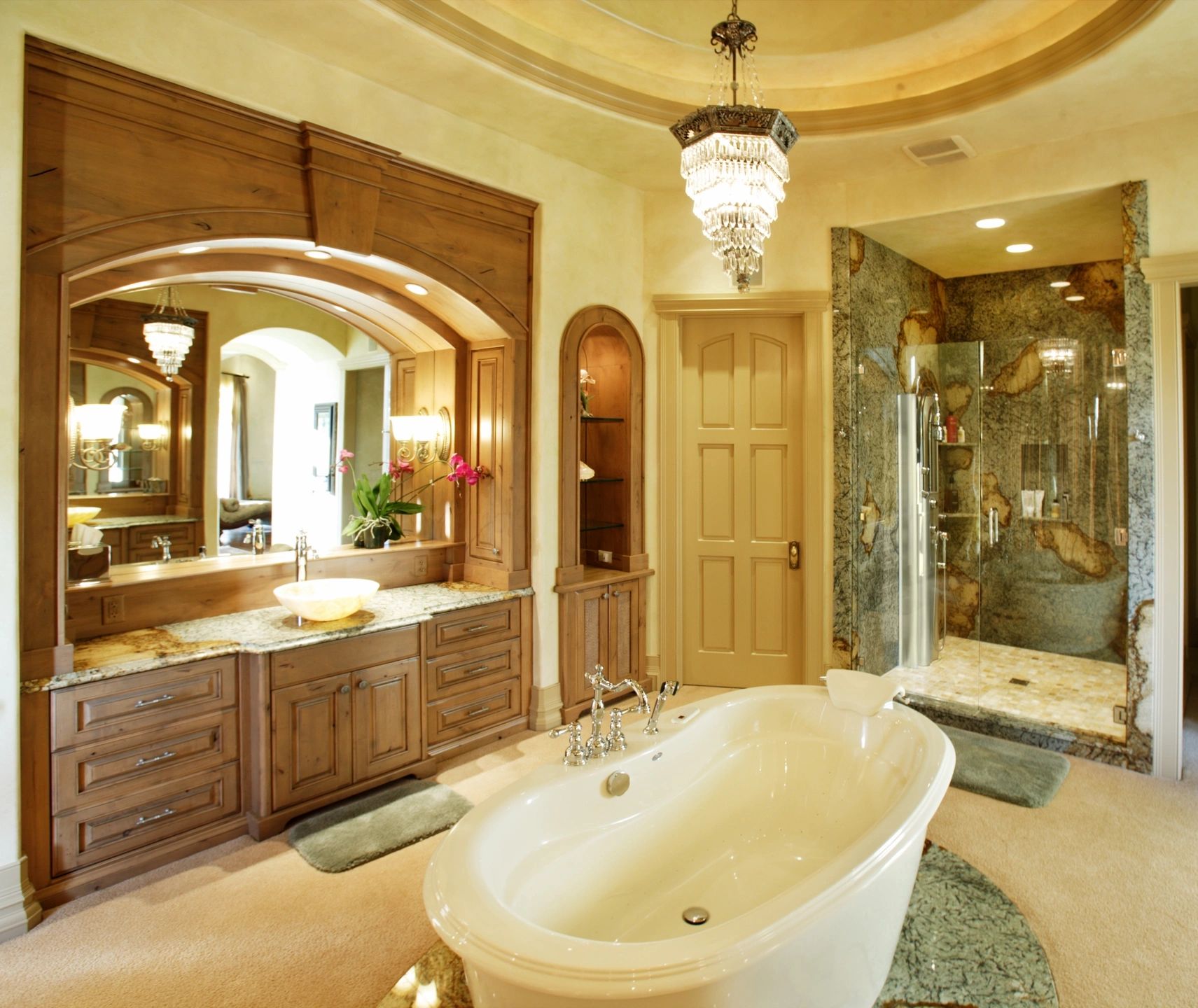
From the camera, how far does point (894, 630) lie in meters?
4.74

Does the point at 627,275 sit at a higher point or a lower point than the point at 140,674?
higher

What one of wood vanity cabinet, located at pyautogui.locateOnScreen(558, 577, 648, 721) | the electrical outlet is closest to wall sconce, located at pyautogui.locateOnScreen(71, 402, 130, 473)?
the electrical outlet

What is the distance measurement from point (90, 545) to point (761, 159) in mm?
2804

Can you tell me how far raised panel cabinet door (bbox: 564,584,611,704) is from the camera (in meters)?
4.12

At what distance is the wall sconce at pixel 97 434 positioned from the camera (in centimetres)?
286

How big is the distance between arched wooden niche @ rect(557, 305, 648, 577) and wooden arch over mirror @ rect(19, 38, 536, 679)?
251 millimetres

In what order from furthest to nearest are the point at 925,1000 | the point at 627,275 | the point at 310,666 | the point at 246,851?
the point at 627,275 → the point at 310,666 → the point at 246,851 → the point at 925,1000

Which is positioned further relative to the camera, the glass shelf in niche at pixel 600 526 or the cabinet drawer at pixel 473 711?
the glass shelf in niche at pixel 600 526

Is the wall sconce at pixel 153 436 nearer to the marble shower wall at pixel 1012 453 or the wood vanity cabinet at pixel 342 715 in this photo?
the wood vanity cabinet at pixel 342 715

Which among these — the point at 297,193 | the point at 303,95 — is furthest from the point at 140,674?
the point at 303,95

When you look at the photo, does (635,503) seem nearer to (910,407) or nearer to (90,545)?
(910,407)

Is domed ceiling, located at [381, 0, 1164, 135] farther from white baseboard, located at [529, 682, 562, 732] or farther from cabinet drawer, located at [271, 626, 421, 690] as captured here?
white baseboard, located at [529, 682, 562, 732]

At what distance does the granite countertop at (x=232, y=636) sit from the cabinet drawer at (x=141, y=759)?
0.76 feet

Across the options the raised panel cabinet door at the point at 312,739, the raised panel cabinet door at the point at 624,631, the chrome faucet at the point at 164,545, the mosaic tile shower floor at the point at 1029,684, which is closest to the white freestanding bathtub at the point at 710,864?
the raised panel cabinet door at the point at 312,739
